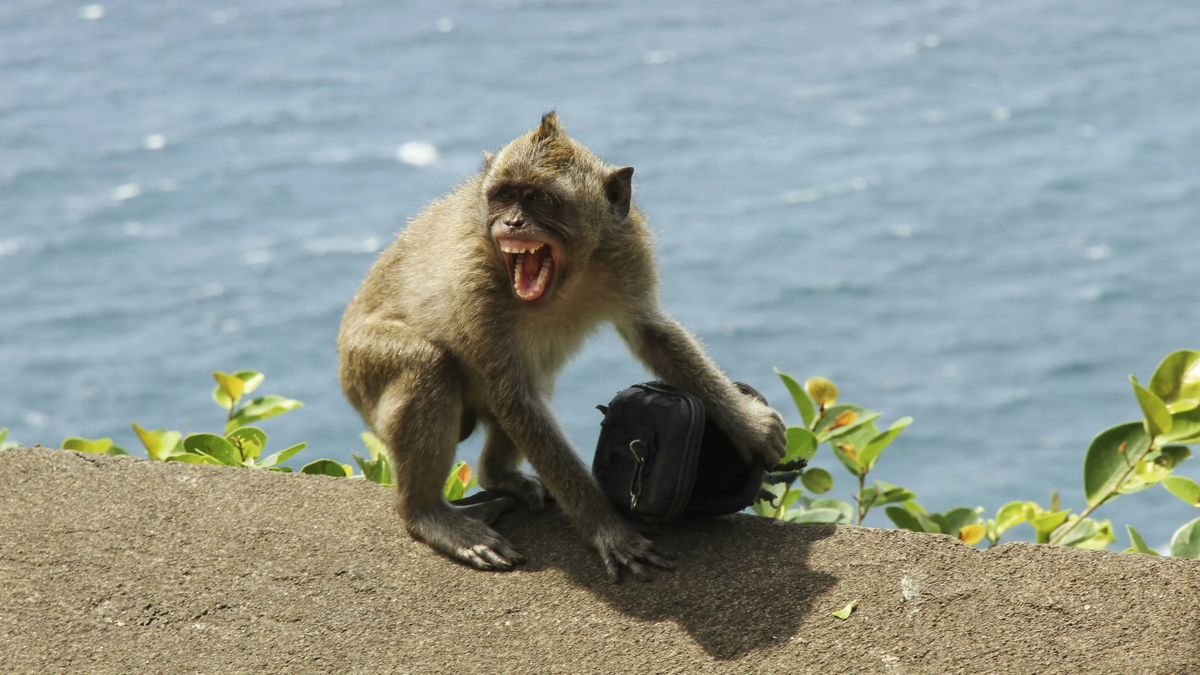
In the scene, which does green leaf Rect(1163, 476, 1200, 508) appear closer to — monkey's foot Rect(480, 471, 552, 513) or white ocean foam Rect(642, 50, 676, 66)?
monkey's foot Rect(480, 471, 552, 513)

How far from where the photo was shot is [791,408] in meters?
15.8

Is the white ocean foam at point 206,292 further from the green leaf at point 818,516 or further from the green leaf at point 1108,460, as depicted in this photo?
the green leaf at point 1108,460

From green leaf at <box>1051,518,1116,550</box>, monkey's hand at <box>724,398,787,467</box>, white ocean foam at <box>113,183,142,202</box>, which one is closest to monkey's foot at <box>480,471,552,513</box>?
monkey's hand at <box>724,398,787,467</box>

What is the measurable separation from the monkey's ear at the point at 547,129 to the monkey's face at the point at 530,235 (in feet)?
0.76

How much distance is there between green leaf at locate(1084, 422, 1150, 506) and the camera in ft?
16.7

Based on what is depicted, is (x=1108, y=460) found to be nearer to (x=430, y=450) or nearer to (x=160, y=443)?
(x=430, y=450)

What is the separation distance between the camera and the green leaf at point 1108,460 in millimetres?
5082

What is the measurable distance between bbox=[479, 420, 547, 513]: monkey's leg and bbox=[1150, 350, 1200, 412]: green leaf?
2497mm

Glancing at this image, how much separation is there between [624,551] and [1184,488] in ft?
7.06

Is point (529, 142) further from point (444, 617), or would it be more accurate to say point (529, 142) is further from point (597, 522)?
point (444, 617)

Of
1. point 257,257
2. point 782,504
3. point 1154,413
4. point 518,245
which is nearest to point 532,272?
point 518,245

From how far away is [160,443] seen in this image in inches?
236

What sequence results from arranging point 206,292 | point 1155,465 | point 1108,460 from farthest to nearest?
point 206,292
point 1108,460
point 1155,465

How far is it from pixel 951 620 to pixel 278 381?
12967 mm
